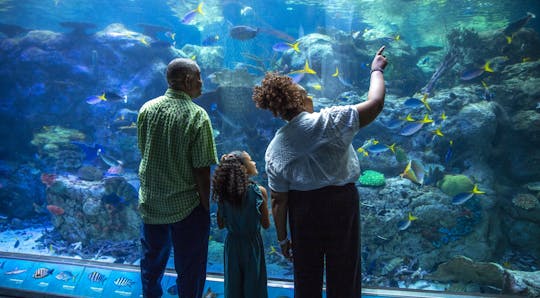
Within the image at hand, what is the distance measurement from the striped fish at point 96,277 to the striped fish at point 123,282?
0.66ft

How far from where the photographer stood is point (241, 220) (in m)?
2.15

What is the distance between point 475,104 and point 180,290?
750cm

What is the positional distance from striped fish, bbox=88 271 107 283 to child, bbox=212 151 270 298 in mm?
2455

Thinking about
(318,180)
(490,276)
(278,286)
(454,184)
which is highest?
(318,180)

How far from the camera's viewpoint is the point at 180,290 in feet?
7.48

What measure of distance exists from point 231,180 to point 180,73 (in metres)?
0.89

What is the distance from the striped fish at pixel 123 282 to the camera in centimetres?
368

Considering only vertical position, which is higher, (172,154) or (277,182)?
(172,154)

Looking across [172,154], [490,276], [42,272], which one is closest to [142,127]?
[172,154]

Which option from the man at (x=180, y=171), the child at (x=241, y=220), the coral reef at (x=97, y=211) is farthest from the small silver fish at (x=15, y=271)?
the child at (x=241, y=220)

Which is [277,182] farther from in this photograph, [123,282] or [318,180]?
[123,282]

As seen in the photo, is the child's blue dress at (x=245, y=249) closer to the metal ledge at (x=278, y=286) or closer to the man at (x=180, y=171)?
the man at (x=180, y=171)

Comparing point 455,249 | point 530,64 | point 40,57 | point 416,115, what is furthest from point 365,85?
point 40,57

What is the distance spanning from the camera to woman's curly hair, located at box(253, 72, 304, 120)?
185cm
